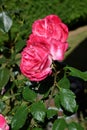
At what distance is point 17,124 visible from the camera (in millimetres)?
1593

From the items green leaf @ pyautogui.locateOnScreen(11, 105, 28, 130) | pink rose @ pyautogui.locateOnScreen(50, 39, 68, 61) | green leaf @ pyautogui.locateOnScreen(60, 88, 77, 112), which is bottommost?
green leaf @ pyautogui.locateOnScreen(11, 105, 28, 130)

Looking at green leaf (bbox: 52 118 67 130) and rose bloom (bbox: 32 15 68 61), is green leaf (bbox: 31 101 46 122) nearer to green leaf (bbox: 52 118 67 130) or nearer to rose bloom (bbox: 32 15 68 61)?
green leaf (bbox: 52 118 67 130)

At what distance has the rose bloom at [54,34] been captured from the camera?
4.94 ft

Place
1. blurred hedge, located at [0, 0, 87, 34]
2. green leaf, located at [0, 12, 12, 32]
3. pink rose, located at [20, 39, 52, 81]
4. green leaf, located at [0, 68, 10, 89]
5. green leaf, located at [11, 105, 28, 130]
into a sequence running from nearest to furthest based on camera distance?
pink rose, located at [20, 39, 52, 81], green leaf, located at [11, 105, 28, 130], green leaf, located at [0, 68, 10, 89], green leaf, located at [0, 12, 12, 32], blurred hedge, located at [0, 0, 87, 34]

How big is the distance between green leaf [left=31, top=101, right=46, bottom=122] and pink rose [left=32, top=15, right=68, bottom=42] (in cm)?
26

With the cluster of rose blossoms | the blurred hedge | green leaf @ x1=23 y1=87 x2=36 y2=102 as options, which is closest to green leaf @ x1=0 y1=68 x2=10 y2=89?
green leaf @ x1=23 y1=87 x2=36 y2=102

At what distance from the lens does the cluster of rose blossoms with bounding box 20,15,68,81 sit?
4.85 feet

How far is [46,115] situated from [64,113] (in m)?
0.07

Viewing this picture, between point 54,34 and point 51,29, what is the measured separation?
2cm

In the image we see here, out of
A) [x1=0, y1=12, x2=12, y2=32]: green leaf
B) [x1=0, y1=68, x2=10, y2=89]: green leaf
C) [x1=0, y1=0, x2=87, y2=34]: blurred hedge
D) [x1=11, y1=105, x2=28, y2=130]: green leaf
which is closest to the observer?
[x1=11, y1=105, x2=28, y2=130]: green leaf

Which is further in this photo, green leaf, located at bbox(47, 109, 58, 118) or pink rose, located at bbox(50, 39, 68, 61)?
green leaf, located at bbox(47, 109, 58, 118)

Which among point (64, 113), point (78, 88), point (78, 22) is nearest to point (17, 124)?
point (64, 113)

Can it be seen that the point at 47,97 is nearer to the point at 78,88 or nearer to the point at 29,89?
the point at 29,89

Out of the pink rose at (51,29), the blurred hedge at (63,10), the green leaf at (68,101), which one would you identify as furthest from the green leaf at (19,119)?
the blurred hedge at (63,10)
